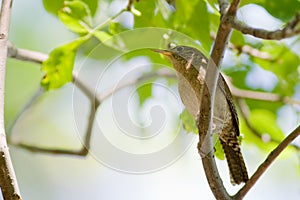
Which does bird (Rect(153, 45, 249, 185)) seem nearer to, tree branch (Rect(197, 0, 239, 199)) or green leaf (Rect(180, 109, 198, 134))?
green leaf (Rect(180, 109, 198, 134))

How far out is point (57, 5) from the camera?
2807 millimetres

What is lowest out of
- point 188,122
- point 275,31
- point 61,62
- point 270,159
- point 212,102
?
point 188,122

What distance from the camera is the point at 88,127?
3203mm

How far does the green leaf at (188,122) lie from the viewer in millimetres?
2725

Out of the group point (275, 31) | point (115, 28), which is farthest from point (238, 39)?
point (275, 31)

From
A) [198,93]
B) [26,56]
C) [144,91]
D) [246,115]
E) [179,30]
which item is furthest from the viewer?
[246,115]

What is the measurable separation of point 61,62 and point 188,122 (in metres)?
0.62

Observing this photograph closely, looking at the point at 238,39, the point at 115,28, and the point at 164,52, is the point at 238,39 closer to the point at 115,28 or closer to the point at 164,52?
the point at 164,52

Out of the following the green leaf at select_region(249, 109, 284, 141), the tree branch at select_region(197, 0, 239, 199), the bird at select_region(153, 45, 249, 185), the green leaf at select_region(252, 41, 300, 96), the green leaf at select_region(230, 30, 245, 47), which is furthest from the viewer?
the green leaf at select_region(249, 109, 284, 141)

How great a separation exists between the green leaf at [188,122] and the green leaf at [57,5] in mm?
612

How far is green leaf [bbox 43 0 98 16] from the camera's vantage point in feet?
9.06

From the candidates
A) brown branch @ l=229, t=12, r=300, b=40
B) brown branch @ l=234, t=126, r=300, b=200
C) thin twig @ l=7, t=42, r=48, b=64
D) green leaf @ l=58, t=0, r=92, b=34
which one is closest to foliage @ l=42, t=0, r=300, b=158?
green leaf @ l=58, t=0, r=92, b=34

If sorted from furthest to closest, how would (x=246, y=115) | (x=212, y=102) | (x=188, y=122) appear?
(x=246, y=115) < (x=188, y=122) < (x=212, y=102)

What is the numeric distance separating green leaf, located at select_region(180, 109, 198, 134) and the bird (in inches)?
1.7
